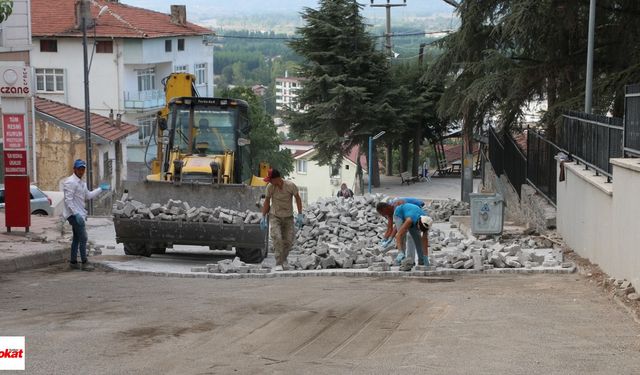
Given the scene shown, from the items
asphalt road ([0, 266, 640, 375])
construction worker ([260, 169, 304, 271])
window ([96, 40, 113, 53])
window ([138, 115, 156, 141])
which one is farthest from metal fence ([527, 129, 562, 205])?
window ([138, 115, 156, 141])

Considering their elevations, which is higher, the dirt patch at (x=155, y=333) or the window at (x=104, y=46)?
the window at (x=104, y=46)

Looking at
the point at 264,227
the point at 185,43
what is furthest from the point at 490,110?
the point at 185,43

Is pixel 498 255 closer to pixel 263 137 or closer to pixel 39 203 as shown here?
pixel 39 203

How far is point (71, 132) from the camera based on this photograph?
2057 inches

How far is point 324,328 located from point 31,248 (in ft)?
30.6

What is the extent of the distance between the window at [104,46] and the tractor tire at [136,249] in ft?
171

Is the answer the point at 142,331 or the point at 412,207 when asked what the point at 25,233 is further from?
the point at 142,331

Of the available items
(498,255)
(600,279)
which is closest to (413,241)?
(498,255)

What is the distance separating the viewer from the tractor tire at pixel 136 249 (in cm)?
2018

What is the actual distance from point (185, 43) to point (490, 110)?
52.1 m

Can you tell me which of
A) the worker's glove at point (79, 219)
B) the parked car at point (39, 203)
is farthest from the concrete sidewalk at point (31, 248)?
the parked car at point (39, 203)

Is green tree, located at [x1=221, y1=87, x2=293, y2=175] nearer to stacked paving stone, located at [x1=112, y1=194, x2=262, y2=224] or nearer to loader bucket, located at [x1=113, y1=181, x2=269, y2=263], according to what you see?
loader bucket, located at [x1=113, y1=181, x2=269, y2=263]

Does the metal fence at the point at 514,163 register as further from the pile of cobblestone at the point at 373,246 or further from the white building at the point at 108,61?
the white building at the point at 108,61

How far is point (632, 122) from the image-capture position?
47.4ft
